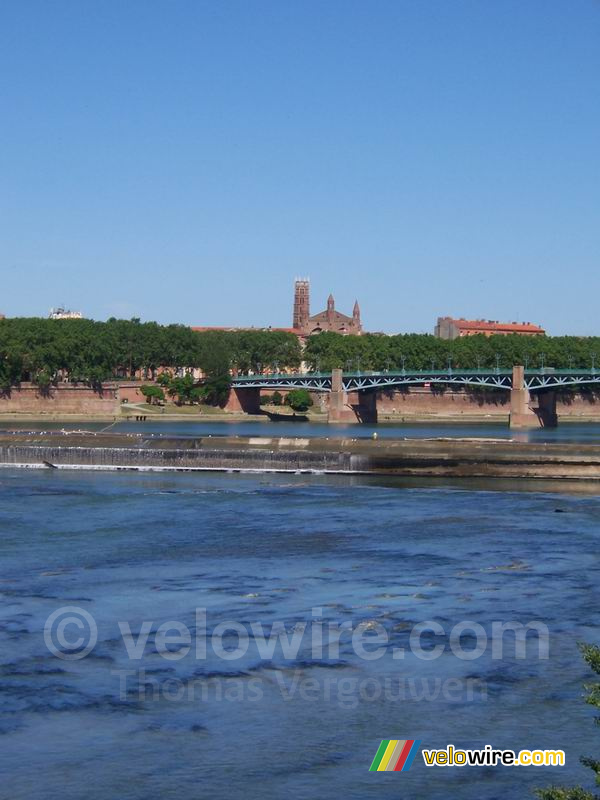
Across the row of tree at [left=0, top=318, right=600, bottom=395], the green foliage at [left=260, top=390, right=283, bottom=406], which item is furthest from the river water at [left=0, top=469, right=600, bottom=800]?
the green foliage at [left=260, top=390, right=283, bottom=406]

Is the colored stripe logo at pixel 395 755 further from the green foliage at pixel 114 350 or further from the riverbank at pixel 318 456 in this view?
the green foliage at pixel 114 350

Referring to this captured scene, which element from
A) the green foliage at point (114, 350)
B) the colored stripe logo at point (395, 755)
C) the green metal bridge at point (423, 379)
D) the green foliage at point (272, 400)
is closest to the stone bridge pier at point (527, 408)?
the green metal bridge at point (423, 379)

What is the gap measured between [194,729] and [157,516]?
73.8ft

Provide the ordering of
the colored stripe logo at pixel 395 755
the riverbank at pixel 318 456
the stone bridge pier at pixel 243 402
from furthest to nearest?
the stone bridge pier at pixel 243 402 → the riverbank at pixel 318 456 → the colored stripe logo at pixel 395 755

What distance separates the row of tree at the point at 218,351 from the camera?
133750 millimetres

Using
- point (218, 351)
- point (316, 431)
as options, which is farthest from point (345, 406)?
point (316, 431)

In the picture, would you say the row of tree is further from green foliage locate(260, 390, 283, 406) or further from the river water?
the river water

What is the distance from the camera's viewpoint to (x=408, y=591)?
86.4 feet

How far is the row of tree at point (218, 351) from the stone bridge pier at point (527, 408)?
74.2ft

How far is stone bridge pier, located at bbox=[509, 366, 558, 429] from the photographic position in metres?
123

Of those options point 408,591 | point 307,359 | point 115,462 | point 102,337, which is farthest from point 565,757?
point 307,359

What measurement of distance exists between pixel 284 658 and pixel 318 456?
36.0 meters

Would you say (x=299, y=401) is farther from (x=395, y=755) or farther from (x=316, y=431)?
(x=395, y=755)

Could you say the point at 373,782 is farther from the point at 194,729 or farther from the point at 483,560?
the point at 483,560
